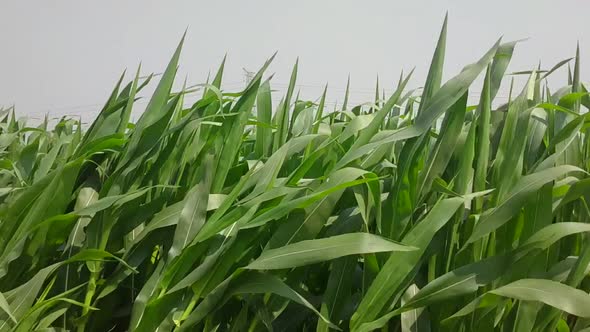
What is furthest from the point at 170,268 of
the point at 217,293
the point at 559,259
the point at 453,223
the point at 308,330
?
the point at 559,259

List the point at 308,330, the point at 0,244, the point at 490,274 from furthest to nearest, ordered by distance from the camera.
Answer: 1. the point at 0,244
2. the point at 308,330
3. the point at 490,274

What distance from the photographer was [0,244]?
704mm

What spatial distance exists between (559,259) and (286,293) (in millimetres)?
301

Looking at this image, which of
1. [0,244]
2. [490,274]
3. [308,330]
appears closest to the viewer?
[490,274]

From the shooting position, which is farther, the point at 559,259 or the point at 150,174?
the point at 150,174

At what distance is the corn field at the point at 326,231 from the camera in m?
0.50

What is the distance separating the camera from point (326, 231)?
609 mm

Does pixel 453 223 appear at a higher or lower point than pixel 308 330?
higher

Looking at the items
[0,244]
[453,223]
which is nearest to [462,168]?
[453,223]

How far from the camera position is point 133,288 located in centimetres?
64

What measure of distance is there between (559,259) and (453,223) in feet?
0.45

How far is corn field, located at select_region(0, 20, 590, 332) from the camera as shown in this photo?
1.64ft

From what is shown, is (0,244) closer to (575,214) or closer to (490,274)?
(490,274)

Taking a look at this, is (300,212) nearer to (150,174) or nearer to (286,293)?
(286,293)
